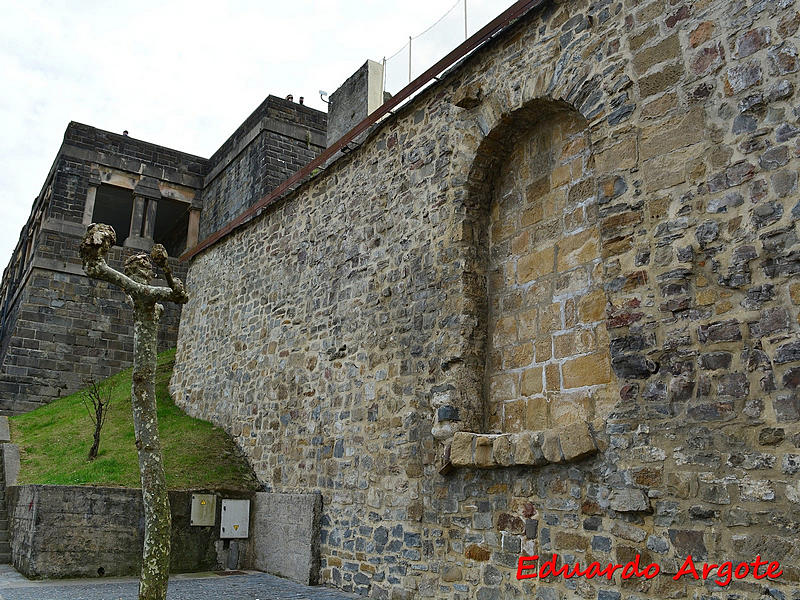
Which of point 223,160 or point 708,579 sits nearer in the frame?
point 708,579

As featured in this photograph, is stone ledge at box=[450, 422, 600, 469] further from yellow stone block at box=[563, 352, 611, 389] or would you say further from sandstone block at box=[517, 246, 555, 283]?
sandstone block at box=[517, 246, 555, 283]

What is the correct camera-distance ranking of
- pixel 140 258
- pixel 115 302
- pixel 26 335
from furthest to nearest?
1. pixel 115 302
2. pixel 26 335
3. pixel 140 258

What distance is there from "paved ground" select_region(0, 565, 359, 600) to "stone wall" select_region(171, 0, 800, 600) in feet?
1.68

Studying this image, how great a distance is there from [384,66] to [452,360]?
4994 mm

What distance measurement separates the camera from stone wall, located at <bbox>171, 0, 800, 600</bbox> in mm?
3686

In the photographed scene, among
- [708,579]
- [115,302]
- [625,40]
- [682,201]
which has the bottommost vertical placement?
[708,579]

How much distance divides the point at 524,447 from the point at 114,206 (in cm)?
1779

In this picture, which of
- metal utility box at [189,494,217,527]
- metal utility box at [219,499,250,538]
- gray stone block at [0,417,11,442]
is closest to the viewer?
metal utility box at [189,494,217,527]

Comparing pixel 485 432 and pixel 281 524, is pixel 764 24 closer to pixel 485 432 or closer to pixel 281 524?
pixel 485 432

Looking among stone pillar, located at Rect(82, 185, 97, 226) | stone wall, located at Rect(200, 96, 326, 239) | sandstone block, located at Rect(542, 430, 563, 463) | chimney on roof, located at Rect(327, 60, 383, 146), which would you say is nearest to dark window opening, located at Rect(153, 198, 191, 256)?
stone pillar, located at Rect(82, 185, 97, 226)

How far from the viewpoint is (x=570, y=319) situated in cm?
514

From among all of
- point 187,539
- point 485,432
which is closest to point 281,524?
point 187,539

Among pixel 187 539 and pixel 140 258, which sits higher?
pixel 140 258

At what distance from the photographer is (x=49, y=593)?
6.27 meters
